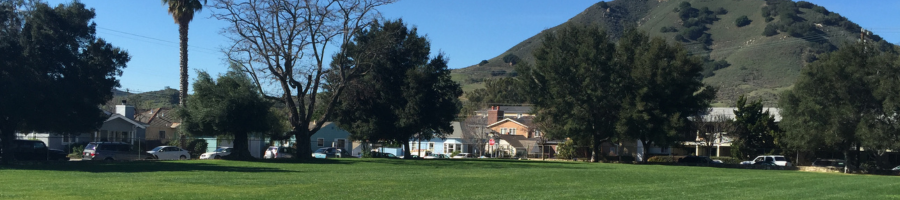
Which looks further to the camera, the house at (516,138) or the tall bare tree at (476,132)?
the tall bare tree at (476,132)

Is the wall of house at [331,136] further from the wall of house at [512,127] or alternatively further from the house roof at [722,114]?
the house roof at [722,114]

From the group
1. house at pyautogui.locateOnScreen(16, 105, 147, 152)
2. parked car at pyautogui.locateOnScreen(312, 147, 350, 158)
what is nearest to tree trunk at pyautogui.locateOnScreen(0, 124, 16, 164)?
house at pyautogui.locateOnScreen(16, 105, 147, 152)

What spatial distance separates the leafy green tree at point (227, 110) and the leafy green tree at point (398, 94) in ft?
29.6

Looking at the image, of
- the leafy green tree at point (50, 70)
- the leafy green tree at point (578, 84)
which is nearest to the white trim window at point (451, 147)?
the leafy green tree at point (578, 84)

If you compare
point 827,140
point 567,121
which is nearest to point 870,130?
point 827,140

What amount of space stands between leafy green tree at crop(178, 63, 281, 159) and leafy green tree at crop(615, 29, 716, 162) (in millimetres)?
25759

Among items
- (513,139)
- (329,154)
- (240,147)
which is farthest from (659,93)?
(240,147)

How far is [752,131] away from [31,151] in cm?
5295

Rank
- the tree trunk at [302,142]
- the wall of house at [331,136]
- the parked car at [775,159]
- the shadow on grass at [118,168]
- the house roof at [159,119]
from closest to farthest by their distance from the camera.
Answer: the shadow on grass at [118,168]
the tree trunk at [302,142]
the parked car at [775,159]
the house roof at [159,119]
the wall of house at [331,136]

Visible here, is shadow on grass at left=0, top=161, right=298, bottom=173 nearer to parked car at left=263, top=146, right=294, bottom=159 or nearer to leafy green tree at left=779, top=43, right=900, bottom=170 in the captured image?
parked car at left=263, top=146, right=294, bottom=159

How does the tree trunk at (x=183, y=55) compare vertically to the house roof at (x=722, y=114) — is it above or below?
above

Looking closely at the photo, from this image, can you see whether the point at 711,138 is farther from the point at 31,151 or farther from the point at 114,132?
the point at 31,151

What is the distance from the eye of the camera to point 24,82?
3369 centimetres

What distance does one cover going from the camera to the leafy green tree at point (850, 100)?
44.4 m
